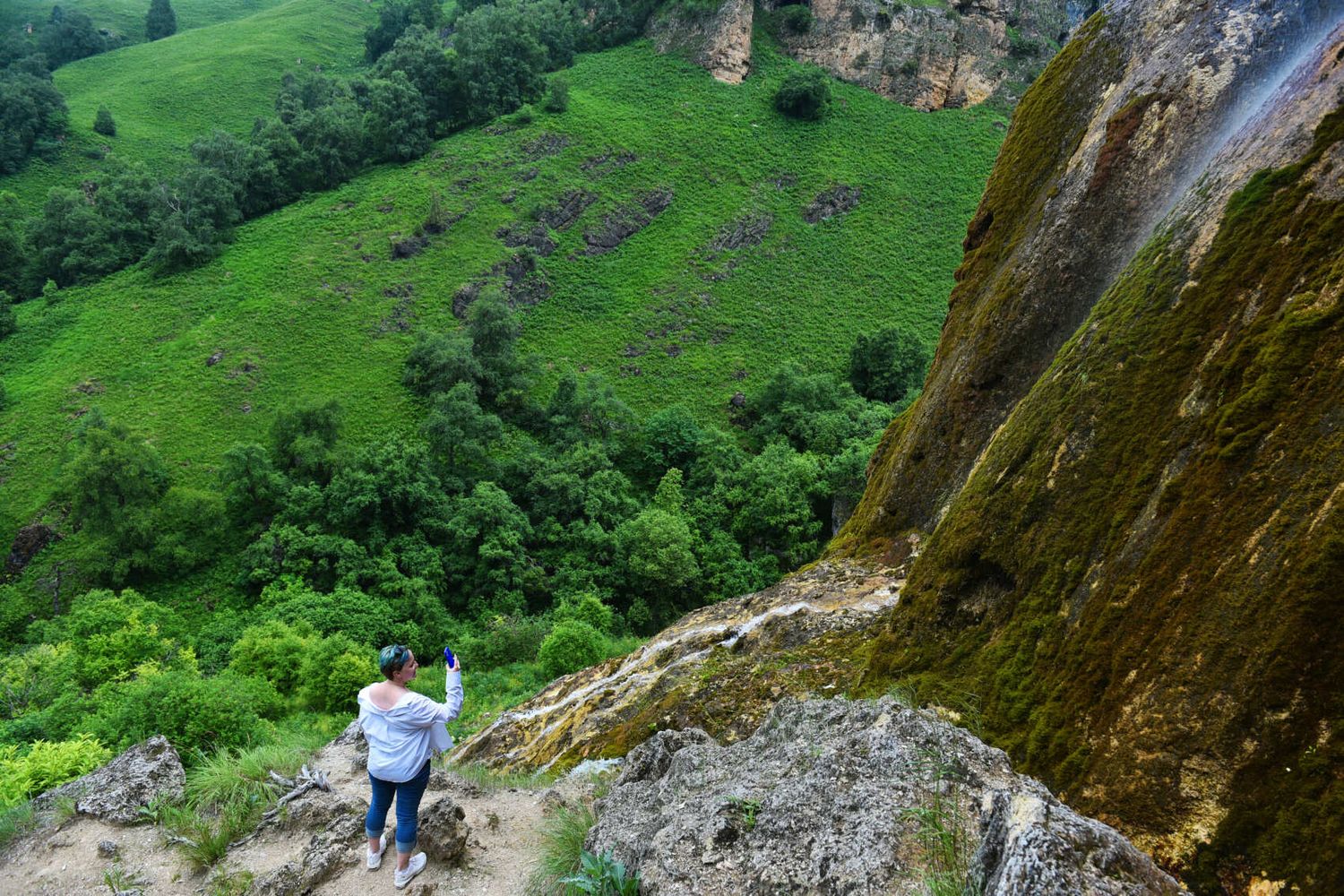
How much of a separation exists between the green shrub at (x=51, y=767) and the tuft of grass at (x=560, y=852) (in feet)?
31.4

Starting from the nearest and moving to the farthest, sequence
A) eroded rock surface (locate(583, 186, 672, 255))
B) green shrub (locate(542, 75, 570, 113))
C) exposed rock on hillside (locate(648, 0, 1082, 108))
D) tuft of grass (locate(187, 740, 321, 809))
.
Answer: tuft of grass (locate(187, 740, 321, 809)) < eroded rock surface (locate(583, 186, 672, 255)) < green shrub (locate(542, 75, 570, 113)) < exposed rock on hillside (locate(648, 0, 1082, 108))

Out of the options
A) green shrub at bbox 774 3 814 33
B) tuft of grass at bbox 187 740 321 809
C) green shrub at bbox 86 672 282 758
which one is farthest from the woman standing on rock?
green shrub at bbox 774 3 814 33

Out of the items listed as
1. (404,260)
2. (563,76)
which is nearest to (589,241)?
(404,260)

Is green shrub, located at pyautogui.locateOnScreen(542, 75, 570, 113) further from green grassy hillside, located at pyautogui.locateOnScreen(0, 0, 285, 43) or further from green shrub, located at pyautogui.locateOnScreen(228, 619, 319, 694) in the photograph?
green grassy hillside, located at pyautogui.locateOnScreen(0, 0, 285, 43)

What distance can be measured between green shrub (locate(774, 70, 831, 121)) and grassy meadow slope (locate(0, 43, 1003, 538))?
1529 mm

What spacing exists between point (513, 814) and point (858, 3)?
8943cm

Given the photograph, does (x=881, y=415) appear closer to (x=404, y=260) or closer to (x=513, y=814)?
(x=404, y=260)

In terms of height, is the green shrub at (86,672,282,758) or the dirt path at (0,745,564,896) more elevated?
the dirt path at (0,745,564,896)

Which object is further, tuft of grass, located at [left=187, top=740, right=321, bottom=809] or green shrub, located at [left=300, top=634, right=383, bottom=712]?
green shrub, located at [left=300, top=634, right=383, bottom=712]

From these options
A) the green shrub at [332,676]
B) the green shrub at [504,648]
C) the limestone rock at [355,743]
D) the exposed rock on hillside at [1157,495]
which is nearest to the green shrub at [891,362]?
the green shrub at [504,648]

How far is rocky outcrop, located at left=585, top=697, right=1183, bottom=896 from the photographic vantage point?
12.6ft

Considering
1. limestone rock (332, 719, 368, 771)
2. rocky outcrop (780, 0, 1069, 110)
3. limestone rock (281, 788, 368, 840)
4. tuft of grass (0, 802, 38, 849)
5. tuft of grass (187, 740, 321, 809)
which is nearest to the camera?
limestone rock (281, 788, 368, 840)

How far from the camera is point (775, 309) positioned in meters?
61.0

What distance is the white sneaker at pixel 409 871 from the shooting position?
669 cm
